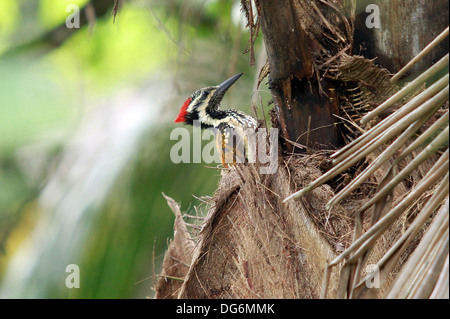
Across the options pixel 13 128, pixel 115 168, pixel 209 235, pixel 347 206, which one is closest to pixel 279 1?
pixel 347 206

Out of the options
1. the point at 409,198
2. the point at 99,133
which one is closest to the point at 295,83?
the point at 409,198

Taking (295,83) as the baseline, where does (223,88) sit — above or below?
above

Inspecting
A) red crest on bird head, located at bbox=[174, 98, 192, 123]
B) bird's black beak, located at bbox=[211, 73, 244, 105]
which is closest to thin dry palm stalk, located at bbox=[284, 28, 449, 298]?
bird's black beak, located at bbox=[211, 73, 244, 105]

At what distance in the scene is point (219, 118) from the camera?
4426 millimetres

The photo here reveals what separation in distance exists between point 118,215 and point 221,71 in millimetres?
1879

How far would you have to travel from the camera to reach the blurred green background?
4.00 m

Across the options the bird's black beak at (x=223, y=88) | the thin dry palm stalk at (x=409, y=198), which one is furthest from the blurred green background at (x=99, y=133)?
the thin dry palm stalk at (x=409, y=198)

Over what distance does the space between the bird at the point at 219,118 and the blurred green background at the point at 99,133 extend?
0.16 metres

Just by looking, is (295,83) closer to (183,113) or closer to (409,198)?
(409,198)

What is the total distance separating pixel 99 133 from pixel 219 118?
3.40ft

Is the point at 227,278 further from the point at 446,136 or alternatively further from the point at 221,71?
the point at 221,71

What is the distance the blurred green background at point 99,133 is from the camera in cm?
400

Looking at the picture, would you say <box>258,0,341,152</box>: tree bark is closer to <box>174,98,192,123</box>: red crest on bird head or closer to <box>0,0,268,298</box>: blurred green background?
<box>0,0,268,298</box>: blurred green background

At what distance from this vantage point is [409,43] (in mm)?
2666
